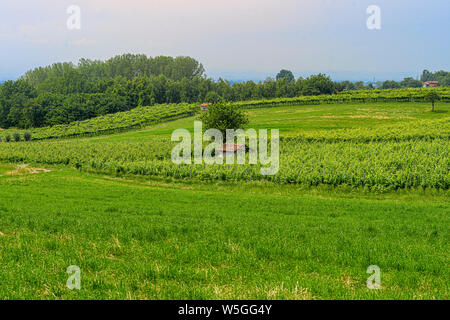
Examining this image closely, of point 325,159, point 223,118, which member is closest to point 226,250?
point 325,159

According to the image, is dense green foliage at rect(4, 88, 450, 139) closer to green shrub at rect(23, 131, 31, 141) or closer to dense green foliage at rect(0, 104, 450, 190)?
green shrub at rect(23, 131, 31, 141)

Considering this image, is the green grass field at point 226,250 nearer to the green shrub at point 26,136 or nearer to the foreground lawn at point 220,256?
the foreground lawn at point 220,256

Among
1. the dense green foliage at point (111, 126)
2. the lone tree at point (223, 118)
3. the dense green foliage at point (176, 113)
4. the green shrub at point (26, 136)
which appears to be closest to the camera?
the lone tree at point (223, 118)

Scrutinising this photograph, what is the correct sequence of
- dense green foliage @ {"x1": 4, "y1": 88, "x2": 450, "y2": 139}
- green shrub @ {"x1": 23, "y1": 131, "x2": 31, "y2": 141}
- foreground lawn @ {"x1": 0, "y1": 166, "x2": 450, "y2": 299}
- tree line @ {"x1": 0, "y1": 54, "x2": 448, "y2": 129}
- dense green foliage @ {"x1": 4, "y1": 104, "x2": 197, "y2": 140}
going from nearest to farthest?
foreground lawn @ {"x1": 0, "y1": 166, "x2": 450, "y2": 299} → green shrub @ {"x1": 23, "y1": 131, "x2": 31, "y2": 141} → dense green foliage @ {"x1": 4, "y1": 104, "x2": 197, "y2": 140} → dense green foliage @ {"x1": 4, "y1": 88, "x2": 450, "y2": 139} → tree line @ {"x1": 0, "y1": 54, "x2": 448, "y2": 129}

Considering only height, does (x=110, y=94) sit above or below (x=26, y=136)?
above

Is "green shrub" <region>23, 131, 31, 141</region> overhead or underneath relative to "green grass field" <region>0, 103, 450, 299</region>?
overhead

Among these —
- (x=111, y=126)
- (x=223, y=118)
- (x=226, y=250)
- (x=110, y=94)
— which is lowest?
(x=226, y=250)

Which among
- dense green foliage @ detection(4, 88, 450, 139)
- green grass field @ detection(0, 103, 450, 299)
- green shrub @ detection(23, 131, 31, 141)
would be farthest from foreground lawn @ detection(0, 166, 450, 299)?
dense green foliage @ detection(4, 88, 450, 139)

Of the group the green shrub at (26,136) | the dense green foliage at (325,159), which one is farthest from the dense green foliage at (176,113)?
the dense green foliage at (325,159)

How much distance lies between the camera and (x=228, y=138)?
52719mm

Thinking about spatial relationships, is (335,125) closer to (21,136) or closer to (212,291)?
(212,291)

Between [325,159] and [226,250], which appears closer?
[226,250]

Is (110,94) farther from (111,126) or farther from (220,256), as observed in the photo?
(220,256)
